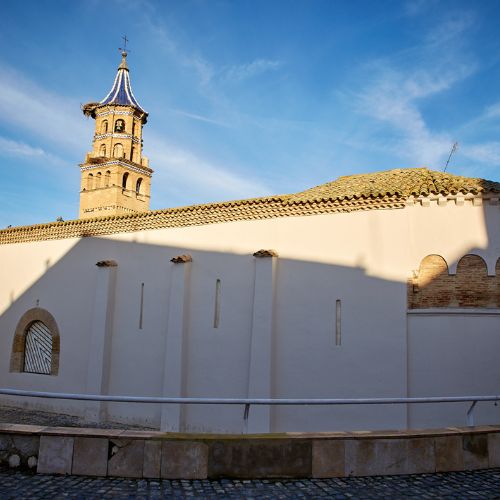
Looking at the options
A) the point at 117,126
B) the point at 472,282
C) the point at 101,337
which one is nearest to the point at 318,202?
the point at 472,282

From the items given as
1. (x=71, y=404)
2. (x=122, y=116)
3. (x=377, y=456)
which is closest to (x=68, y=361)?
(x=71, y=404)

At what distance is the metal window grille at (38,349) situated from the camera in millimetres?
13703

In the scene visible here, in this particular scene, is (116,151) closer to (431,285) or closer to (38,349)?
(38,349)

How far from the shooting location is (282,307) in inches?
407

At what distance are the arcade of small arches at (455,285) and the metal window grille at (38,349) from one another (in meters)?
10.1

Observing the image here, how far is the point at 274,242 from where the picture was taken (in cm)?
1081

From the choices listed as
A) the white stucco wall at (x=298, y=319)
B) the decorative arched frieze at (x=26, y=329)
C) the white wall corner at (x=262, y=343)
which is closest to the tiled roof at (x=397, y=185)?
the white stucco wall at (x=298, y=319)

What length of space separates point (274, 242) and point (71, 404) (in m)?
7.02

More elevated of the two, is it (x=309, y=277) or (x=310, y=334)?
(x=309, y=277)

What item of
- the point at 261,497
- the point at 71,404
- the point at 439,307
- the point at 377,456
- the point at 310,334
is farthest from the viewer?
the point at 71,404

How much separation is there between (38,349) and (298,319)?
8.28 meters

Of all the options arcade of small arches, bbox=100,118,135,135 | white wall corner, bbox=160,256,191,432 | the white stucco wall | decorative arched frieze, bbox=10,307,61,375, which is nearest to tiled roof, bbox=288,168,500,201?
the white stucco wall

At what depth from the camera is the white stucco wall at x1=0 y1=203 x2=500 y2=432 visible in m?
9.20

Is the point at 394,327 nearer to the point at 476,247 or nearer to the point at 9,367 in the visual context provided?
the point at 476,247
